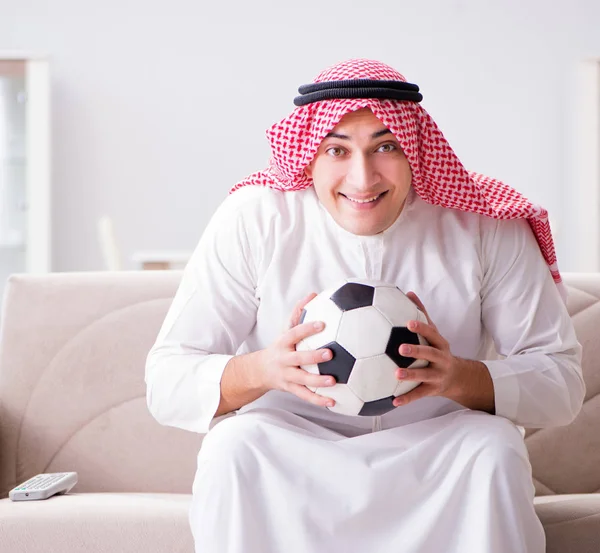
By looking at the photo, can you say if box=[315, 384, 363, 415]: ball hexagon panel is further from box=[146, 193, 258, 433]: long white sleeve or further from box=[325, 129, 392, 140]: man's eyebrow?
box=[325, 129, 392, 140]: man's eyebrow

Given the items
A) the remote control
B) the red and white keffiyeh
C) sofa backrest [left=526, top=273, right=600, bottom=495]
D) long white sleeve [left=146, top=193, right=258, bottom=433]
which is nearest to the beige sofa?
sofa backrest [left=526, top=273, right=600, bottom=495]

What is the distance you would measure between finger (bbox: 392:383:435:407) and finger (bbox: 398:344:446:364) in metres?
0.05

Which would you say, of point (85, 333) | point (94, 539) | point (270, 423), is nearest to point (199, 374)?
point (270, 423)

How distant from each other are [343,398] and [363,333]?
0.12 metres

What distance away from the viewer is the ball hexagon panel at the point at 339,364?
1532 mm

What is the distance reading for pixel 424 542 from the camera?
1.60 meters

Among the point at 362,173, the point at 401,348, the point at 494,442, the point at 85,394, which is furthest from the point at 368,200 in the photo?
the point at 85,394

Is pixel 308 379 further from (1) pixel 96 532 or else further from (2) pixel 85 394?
(2) pixel 85 394

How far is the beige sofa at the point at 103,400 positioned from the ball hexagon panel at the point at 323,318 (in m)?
0.87

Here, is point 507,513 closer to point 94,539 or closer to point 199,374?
point 199,374

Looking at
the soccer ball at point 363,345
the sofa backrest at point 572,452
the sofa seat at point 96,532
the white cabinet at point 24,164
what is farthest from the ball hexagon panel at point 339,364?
the white cabinet at point 24,164

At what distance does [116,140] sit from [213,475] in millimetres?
4818

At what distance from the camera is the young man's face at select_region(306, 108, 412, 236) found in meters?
1.81

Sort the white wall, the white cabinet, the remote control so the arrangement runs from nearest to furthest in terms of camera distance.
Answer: the remote control, the white cabinet, the white wall
